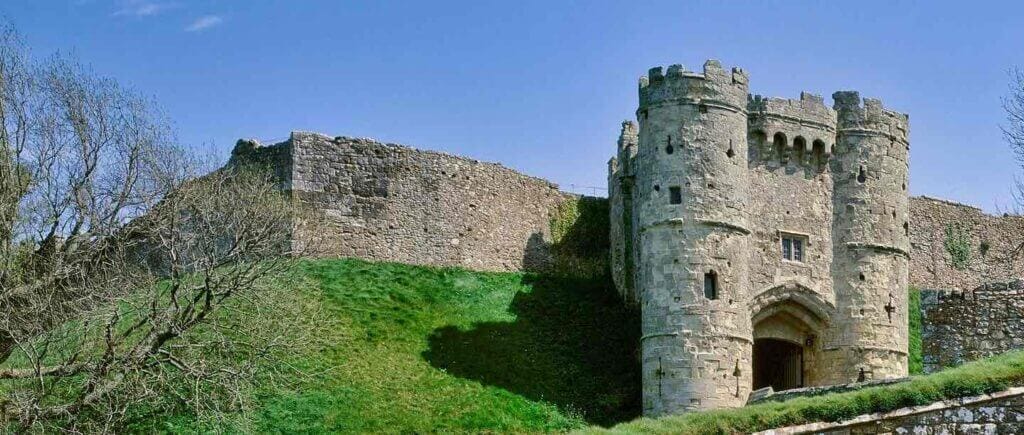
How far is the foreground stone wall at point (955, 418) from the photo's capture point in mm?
19312

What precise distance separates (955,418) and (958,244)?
3562 cm

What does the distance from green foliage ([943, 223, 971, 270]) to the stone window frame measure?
14.6m

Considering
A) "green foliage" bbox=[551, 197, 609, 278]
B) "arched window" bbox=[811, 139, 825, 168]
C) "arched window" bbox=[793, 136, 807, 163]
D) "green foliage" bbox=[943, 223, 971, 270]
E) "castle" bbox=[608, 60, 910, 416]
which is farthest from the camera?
"green foliage" bbox=[943, 223, 971, 270]

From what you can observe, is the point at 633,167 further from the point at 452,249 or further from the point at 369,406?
the point at 369,406

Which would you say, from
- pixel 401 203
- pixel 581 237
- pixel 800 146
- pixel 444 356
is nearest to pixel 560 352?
pixel 444 356

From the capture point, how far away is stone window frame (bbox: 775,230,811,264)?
132 feet

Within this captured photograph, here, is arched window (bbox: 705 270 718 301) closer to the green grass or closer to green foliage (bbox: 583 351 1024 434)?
the green grass

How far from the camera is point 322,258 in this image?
41781mm

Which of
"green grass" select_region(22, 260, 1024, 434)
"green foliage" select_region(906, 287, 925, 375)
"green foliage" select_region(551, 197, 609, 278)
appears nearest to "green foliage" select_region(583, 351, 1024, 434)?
"green grass" select_region(22, 260, 1024, 434)

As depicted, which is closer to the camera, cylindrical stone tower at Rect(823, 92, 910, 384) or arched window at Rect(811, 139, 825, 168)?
cylindrical stone tower at Rect(823, 92, 910, 384)

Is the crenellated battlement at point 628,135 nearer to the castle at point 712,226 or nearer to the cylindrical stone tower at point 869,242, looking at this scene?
the castle at point 712,226

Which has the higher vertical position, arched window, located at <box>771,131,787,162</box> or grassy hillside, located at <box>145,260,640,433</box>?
arched window, located at <box>771,131,787,162</box>

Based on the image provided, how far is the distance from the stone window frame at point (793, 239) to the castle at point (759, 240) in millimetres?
→ 38

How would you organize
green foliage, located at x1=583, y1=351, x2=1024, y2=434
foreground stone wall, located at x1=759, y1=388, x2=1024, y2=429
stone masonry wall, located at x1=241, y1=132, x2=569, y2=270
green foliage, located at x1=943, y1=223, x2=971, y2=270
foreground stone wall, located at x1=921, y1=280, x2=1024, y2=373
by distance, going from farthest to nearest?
green foliage, located at x1=943, y1=223, x2=971, y2=270, stone masonry wall, located at x1=241, y1=132, x2=569, y2=270, foreground stone wall, located at x1=921, y1=280, x2=1024, y2=373, green foliage, located at x1=583, y1=351, x2=1024, y2=434, foreground stone wall, located at x1=759, y1=388, x2=1024, y2=429
